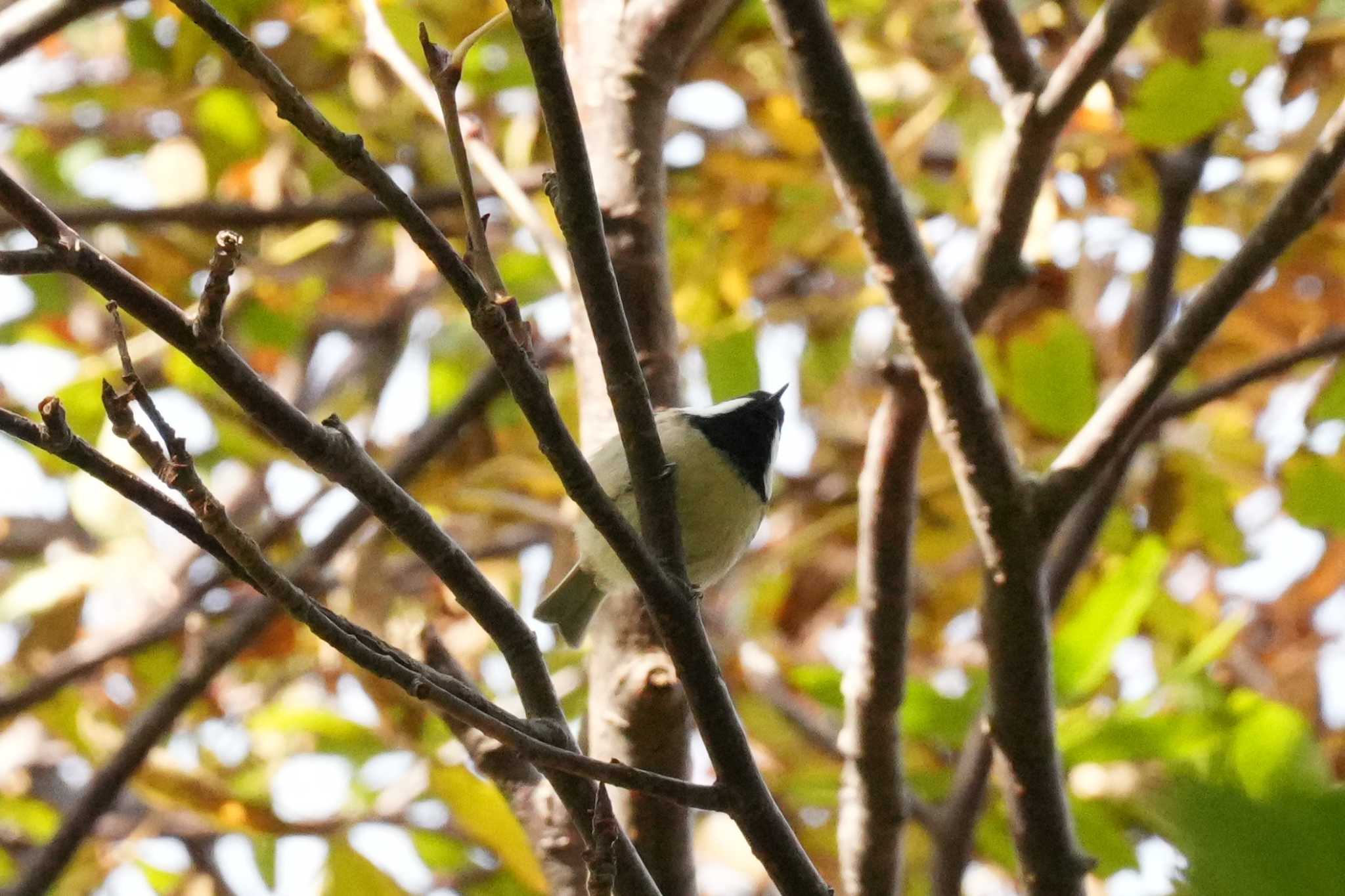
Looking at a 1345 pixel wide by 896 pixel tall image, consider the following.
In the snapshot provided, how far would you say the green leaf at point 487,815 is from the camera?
2113mm

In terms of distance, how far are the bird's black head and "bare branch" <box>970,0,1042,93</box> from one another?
772mm

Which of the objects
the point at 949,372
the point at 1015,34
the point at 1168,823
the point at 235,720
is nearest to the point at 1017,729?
the point at 949,372

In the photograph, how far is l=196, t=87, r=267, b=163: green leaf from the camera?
121 inches

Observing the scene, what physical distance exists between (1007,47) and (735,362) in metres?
0.99

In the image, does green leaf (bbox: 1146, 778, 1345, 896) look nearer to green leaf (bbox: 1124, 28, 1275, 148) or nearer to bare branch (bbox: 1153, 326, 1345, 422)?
bare branch (bbox: 1153, 326, 1345, 422)

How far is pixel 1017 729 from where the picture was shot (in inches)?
67.5

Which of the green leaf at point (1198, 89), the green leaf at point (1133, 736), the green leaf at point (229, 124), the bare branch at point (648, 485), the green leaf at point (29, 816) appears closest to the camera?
the bare branch at point (648, 485)

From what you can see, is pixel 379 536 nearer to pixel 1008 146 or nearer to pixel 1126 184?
pixel 1008 146

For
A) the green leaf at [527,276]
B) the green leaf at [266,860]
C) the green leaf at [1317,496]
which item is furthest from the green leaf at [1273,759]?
the green leaf at [527,276]

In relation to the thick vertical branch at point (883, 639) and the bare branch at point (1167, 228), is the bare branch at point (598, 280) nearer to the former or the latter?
the thick vertical branch at point (883, 639)

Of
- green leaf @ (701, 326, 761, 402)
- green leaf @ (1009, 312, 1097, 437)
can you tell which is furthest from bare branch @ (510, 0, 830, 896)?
green leaf @ (701, 326, 761, 402)

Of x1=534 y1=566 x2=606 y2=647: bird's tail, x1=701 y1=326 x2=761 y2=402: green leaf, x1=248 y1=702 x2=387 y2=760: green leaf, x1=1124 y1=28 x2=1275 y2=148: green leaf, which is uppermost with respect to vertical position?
x1=701 y1=326 x2=761 y2=402: green leaf

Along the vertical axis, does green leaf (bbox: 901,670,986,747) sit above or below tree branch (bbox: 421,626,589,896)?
above

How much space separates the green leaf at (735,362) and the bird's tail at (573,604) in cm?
50
